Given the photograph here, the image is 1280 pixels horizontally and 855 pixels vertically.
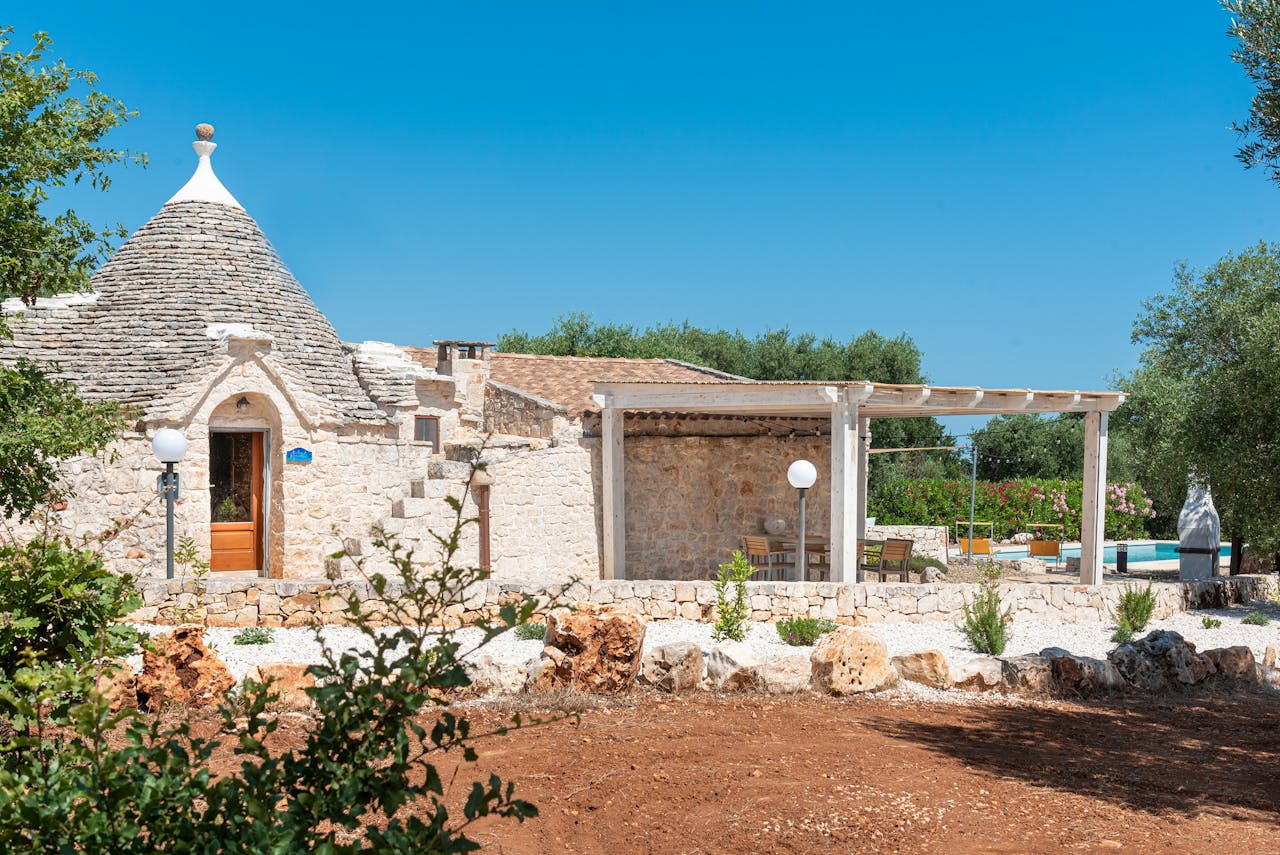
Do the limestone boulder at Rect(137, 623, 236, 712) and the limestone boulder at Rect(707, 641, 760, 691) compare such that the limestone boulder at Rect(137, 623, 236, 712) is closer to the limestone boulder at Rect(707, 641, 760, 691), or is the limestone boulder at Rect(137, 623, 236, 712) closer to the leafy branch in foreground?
the limestone boulder at Rect(707, 641, 760, 691)

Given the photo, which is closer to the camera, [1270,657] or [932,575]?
[1270,657]

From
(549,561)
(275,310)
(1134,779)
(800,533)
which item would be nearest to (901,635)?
(800,533)

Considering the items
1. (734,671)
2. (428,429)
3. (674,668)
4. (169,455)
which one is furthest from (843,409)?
(169,455)

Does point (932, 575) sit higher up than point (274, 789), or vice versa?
point (274, 789)

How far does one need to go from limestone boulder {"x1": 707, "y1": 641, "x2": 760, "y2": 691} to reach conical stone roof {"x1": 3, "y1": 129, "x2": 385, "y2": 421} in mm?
8690

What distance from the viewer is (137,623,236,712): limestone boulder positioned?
8.06 m

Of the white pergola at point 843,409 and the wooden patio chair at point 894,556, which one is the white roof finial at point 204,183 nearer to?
the white pergola at point 843,409

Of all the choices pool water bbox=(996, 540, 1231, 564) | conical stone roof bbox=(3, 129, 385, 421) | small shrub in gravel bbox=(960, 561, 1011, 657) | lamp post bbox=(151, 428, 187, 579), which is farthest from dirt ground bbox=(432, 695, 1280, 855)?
pool water bbox=(996, 540, 1231, 564)

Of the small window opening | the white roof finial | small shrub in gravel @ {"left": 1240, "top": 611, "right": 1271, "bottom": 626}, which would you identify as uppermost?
the white roof finial

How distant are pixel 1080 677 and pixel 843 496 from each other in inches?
204

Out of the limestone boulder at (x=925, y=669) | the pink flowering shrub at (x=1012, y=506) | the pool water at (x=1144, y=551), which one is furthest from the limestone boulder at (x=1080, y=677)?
the pink flowering shrub at (x=1012, y=506)

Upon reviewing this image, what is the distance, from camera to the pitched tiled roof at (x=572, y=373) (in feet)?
68.1

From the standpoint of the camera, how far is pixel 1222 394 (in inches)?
628

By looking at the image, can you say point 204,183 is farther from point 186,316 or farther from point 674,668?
point 674,668
